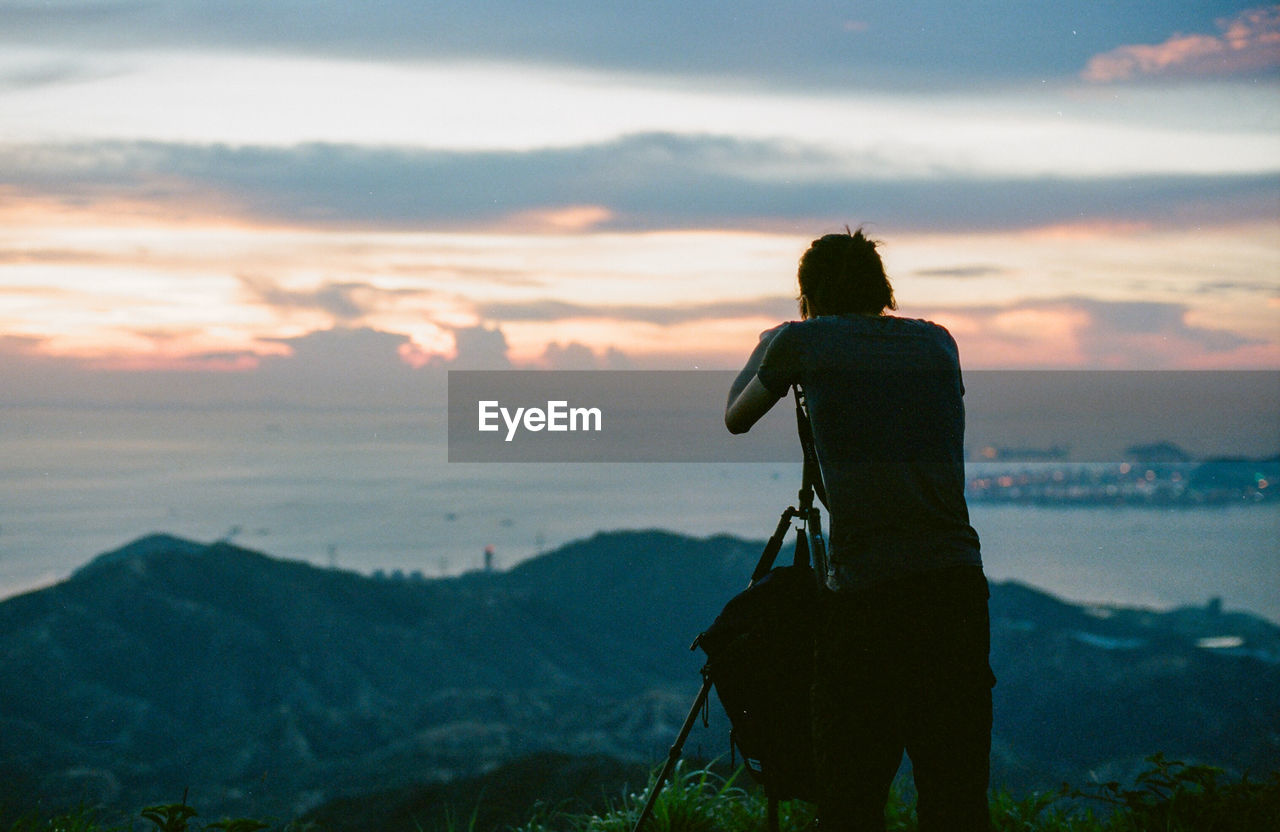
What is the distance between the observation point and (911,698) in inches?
110

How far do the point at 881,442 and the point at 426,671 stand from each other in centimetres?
9045

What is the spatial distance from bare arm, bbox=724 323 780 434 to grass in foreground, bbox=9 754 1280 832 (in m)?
2.23

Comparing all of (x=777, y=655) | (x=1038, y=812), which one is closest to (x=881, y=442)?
(x=777, y=655)

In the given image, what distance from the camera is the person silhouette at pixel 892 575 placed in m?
2.75

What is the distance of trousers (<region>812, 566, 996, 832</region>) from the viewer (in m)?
2.76

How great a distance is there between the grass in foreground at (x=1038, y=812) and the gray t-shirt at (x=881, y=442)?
7.05 feet

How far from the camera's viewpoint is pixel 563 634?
3730 inches

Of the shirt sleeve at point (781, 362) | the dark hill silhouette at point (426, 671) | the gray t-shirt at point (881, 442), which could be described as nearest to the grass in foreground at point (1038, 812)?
the gray t-shirt at point (881, 442)

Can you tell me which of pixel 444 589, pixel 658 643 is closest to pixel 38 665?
pixel 444 589

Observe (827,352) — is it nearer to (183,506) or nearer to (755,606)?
(755,606)

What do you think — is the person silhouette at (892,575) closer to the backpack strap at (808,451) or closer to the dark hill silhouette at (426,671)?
the backpack strap at (808,451)

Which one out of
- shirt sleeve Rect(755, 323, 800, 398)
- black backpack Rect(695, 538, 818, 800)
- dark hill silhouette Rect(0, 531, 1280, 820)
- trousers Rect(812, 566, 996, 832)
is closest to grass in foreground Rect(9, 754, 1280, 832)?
black backpack Rect(695, 538, 818, 800)

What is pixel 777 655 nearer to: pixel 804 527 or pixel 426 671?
pixel 804 527

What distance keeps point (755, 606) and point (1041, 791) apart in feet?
9.31
